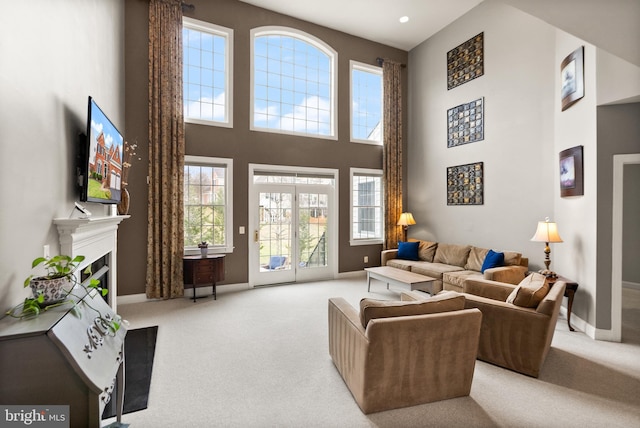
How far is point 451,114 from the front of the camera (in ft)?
20.5

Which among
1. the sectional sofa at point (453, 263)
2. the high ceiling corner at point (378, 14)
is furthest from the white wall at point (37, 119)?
the sectional sofa at point (453, 263)

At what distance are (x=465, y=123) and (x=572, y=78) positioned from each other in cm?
204

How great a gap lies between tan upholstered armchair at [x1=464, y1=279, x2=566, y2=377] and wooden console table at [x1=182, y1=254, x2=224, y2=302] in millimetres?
3654

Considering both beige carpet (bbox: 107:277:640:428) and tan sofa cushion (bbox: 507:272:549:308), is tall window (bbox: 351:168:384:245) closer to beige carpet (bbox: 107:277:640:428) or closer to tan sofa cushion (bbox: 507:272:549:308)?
beige carpet (bbox: 107:277:640:428)

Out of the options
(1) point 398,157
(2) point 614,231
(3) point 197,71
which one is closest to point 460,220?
(1) point 398,157

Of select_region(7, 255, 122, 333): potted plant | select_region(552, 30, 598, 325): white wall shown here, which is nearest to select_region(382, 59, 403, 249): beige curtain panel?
select_region(552, 30, 598, 325): white wall

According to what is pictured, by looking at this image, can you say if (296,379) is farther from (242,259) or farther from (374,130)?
(374,130)

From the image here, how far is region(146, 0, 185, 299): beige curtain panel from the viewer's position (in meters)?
4.89

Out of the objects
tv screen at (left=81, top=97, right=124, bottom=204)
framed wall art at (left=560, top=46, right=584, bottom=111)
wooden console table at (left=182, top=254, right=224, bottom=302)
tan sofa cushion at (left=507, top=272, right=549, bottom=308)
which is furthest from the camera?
wooden console table at (left=182, top=254, right=224, bottom=302)

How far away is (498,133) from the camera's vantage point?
535cm

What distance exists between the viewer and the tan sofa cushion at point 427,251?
20.2 ft

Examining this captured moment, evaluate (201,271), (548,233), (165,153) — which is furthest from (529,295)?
(165,153)

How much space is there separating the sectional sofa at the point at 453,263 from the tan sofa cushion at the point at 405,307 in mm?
2236

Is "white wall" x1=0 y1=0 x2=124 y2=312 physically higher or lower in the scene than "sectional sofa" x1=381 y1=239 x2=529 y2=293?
higher
